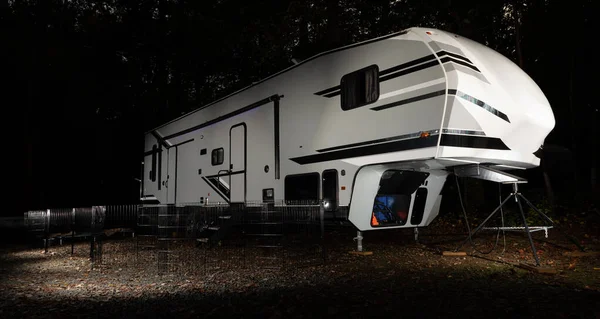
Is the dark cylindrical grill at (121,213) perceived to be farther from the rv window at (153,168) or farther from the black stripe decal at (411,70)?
the black stripe decal at (411,70)

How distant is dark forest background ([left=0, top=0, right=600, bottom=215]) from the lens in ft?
44.8

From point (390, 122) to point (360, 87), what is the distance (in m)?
0.96

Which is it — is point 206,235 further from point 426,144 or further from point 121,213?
point 426,144

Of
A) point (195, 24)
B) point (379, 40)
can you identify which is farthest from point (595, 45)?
point (195, 24)

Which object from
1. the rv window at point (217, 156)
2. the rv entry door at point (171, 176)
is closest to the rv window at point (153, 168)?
the rv entry door at point (171, 176)

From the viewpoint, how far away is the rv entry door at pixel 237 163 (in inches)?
440

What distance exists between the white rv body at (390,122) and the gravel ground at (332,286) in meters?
1.54

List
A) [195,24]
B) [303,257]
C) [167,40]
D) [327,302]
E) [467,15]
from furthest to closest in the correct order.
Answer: [167,40]
[195,24]
[467,15]
[303,257]
[327,302]

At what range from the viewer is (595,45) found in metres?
13.5

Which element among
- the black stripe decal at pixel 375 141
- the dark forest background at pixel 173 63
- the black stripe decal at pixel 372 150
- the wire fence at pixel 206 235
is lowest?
the wire fence at pixel 206 235

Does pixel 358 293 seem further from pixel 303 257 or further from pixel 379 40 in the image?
pixel 379 40

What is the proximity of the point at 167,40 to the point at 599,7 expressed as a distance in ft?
58.0

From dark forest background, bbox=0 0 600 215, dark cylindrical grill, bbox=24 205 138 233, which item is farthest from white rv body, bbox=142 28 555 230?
dark cylindrical grill, bbox=24 205 138 233

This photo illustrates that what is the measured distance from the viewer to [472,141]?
7.38m
